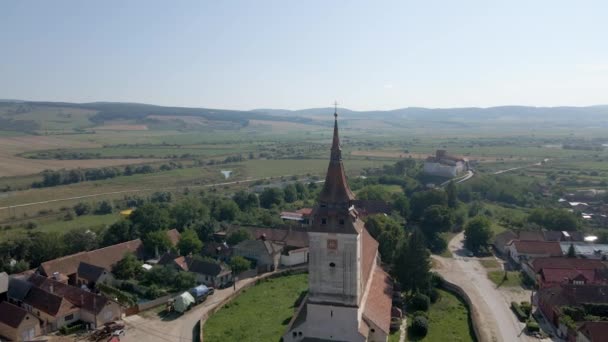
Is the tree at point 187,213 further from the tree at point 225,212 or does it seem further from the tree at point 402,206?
the tree at point 402,206

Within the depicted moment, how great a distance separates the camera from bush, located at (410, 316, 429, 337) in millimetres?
36688

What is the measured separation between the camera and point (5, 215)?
78.4 metres

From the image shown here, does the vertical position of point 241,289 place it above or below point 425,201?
below

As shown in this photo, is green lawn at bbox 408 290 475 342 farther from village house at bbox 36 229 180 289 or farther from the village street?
village house at bbox 36 229 180 289

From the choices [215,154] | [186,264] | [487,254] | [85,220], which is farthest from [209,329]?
[215,154]

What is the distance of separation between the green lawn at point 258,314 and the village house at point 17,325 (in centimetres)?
1381

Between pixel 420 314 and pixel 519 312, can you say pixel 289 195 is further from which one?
pixel 519 312

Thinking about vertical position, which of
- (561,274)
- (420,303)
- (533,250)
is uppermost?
(561,274)

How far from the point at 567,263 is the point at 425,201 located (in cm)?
2820

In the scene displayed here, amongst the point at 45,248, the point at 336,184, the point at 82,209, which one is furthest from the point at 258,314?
the point at 82,209

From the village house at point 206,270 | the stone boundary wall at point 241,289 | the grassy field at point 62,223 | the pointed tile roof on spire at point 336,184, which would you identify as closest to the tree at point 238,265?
the village house at point 206,270

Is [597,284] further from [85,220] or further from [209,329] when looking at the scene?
[85,220]

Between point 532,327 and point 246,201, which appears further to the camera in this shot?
point 246,201

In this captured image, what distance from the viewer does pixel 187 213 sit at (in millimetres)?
66625
